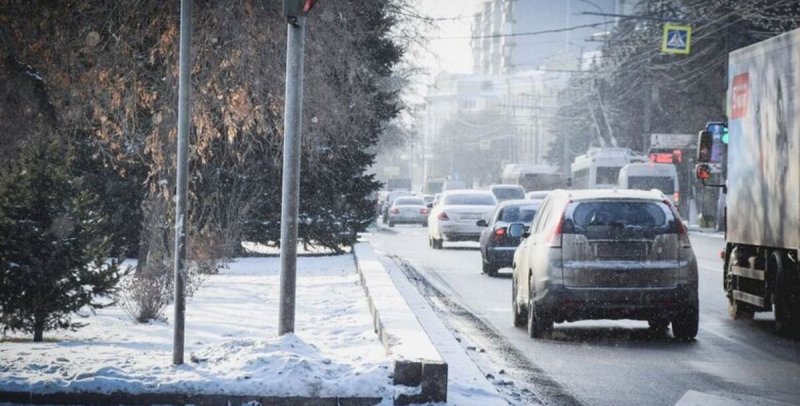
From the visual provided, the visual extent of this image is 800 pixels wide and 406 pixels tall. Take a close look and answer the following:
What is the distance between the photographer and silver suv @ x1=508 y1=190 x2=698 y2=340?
12258 millimetres

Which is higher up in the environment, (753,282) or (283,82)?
(283,82)

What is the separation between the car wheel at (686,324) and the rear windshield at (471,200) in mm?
22699

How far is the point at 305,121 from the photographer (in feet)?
47.9

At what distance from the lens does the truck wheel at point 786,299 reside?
12.5m

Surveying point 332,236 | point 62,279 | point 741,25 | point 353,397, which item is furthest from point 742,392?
point 741,25

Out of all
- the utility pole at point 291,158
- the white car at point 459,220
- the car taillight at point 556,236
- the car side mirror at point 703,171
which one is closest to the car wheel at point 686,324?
the car taillight at point 556,236

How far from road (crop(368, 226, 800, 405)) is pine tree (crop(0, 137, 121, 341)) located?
421 centimetres

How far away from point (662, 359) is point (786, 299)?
2.27 m

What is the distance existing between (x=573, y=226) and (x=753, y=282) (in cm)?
283

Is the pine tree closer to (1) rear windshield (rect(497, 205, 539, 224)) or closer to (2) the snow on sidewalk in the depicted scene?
(2) the snow on sidewalk

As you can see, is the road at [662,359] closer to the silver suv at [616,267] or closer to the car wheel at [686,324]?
the car wheel at [686,324]

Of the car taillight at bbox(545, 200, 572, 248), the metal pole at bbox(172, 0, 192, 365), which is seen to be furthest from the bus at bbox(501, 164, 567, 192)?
the metal pole at bbox(172, 0, 192, 365)

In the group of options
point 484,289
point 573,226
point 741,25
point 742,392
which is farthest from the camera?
point 741,25

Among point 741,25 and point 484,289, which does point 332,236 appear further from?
point 741,25
